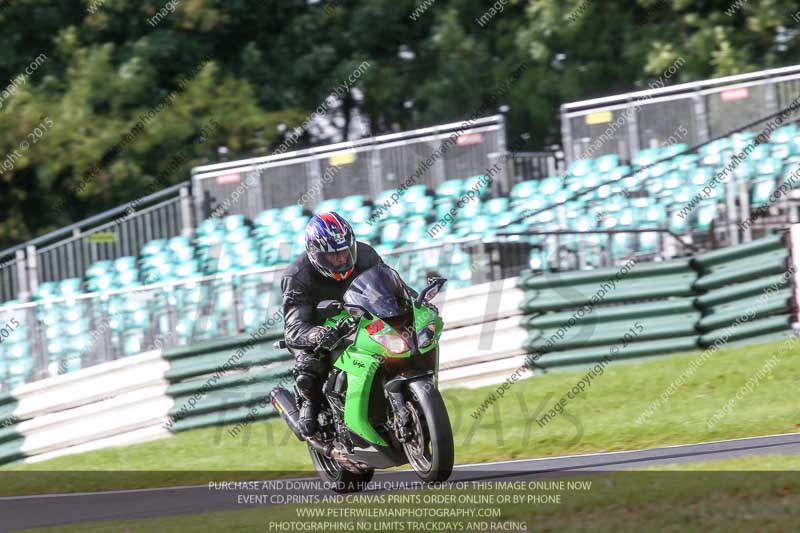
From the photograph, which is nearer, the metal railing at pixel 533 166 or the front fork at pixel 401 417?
the front fork at pixel 401 417

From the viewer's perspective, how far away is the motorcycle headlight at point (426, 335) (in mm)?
7770

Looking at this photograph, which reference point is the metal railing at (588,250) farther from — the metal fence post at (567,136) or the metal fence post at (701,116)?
the metal fence post at (567,136)

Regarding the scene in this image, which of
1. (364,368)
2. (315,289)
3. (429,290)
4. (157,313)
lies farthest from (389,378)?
(157,313)

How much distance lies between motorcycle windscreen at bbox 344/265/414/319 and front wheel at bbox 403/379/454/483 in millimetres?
505

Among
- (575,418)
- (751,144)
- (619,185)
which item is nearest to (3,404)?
(575,418)

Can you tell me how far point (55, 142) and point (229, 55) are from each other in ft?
15.2

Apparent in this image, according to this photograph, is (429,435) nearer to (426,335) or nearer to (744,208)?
(426,335)

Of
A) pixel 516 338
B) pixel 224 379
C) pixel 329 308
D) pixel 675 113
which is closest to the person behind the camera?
pixel 329 308

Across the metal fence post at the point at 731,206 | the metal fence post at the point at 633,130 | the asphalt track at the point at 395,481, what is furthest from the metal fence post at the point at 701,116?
the asphalt track at the point at 395,481

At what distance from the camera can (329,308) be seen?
26.9 feet

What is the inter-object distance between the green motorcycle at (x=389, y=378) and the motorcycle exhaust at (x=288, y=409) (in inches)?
23.9

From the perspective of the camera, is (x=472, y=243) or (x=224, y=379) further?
(x=472, y=243)

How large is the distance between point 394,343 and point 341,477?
1597 mm

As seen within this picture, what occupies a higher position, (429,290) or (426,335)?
(429,290)
